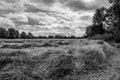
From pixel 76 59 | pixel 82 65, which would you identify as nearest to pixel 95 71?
pixel 82 65

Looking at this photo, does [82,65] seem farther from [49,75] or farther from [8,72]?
[8,72]

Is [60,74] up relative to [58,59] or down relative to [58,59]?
down

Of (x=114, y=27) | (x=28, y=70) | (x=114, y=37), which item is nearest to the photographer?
(x=28, y=70)

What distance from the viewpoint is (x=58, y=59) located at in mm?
3311

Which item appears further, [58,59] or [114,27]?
[114,27]

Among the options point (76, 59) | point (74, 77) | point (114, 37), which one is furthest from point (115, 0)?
point (74, 77)

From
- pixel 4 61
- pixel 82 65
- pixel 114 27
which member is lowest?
pixel 82 65

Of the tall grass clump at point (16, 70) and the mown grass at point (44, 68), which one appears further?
the mown grass at point (44, 68)

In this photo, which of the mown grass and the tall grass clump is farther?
the mown grass

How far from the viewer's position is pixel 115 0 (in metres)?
13.3

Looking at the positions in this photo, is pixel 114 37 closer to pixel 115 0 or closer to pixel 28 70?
pixel 115 0

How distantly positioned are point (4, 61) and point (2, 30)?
49545 mm

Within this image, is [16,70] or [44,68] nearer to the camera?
[16,70]

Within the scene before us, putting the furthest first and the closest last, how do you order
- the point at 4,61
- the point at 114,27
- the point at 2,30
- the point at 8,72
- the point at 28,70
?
the point at 2,30
the point at 114,27
the point at 4,61
the point at 28,70
the point at 8,72
